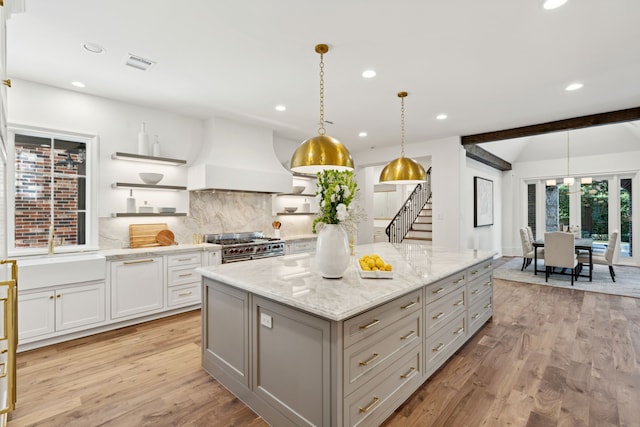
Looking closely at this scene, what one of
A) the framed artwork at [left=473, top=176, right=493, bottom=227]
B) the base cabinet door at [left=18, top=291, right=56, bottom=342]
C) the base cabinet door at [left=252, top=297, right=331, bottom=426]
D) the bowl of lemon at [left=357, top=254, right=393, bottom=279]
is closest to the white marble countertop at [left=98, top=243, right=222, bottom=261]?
the base cabinet door at [left=18, top=291, right=56, bottom=342]

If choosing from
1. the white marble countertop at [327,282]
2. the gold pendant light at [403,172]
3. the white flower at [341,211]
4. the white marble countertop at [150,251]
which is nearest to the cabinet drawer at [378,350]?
the white marble countertop at [327,282]

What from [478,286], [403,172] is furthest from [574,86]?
[478,286]

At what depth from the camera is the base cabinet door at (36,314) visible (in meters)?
2.95

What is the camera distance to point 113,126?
3980mm

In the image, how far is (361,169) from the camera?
24.3ft

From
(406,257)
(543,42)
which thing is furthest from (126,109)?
(543,42)

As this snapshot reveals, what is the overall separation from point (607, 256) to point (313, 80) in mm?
6412

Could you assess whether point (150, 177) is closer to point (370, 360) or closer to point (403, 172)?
point (403, 172)

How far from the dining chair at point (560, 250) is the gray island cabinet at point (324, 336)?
4.08 meters

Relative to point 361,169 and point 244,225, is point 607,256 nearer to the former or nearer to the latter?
point 361,169

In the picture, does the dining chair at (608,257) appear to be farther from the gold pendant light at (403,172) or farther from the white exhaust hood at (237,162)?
the white exhaust hood at (237,162)

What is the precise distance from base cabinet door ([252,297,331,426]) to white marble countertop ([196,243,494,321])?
0.35 ft

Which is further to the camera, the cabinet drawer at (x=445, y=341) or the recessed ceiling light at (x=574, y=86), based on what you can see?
the recessed ceiling light at (x=574, y=86)

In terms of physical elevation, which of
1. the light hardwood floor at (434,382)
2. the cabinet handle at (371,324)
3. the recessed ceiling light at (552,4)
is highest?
the recessed ceiling light at (552,4)
